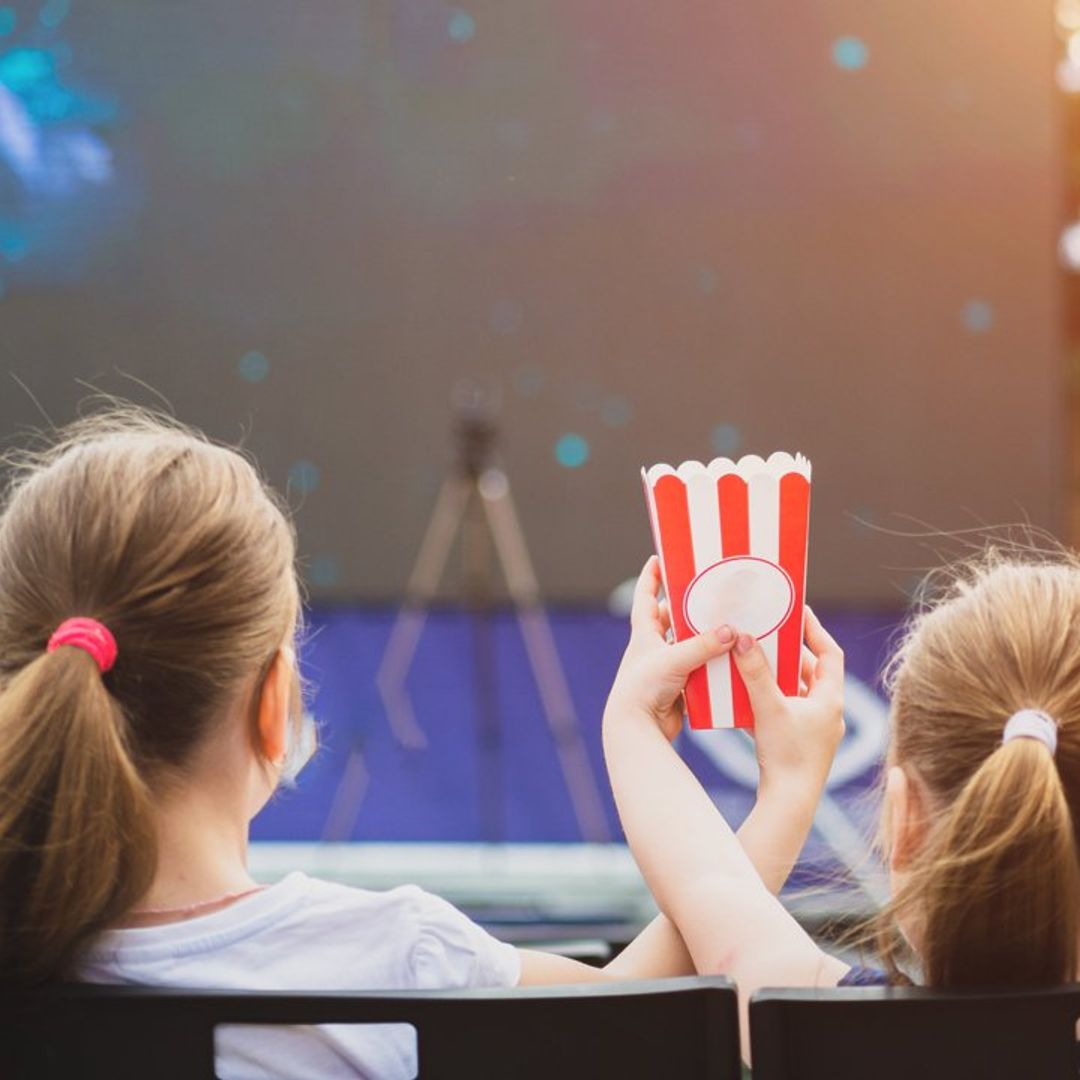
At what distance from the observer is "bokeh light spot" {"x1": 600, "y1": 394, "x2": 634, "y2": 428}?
164 inches

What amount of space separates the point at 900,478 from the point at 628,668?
3.34m

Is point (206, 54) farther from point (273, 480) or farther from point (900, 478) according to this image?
point (900, 478)

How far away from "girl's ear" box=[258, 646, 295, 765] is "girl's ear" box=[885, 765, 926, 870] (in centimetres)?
46

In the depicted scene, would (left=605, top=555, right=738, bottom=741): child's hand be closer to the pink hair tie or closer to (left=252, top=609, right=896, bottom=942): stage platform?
the pink hair tie

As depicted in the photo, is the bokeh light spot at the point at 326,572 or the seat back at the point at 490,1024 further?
the bokeh light spot at the point at 326,572

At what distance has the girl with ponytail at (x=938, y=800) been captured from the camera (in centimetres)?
85

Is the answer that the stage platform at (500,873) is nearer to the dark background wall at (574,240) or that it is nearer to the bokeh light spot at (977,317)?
the dark background wall at (574,240)

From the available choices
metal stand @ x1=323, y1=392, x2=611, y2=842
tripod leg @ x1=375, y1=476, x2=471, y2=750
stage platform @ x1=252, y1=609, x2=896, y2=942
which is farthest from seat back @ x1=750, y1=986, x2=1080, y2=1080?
tripod leg @ x1=375, y1=476, x2=471, y2=750

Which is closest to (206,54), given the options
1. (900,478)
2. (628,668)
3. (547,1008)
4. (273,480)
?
(273,480)

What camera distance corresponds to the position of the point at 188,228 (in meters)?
Result: 4.22

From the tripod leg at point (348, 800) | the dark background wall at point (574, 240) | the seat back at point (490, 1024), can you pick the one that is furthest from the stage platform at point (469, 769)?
the seat back at point (490, 1024)

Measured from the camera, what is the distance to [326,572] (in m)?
4.22

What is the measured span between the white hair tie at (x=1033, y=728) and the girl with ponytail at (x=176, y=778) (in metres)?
0.17

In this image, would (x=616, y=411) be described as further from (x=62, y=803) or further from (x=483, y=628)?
(x=62, y=803)
